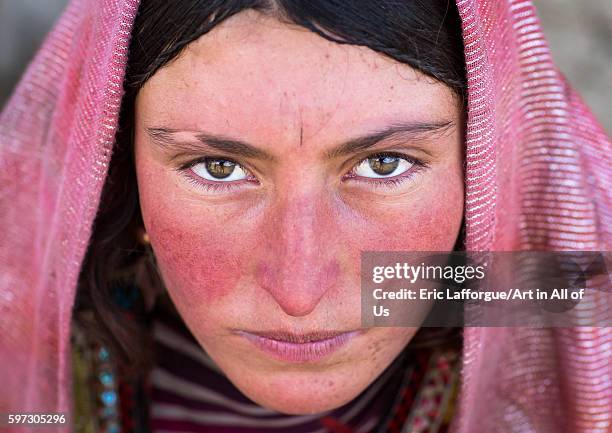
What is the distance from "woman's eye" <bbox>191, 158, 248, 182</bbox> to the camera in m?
1.14

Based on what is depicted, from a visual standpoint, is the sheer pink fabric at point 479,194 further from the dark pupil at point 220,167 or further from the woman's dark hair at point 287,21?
the dark pupil at point 220,167

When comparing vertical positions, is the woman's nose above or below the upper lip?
above

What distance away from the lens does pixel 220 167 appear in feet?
3.78

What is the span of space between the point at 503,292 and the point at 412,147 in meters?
0.36

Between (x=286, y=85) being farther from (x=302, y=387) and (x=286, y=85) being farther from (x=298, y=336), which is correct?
(x=302, y=387)

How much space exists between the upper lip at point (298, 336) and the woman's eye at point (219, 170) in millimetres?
241

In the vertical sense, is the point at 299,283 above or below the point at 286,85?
below

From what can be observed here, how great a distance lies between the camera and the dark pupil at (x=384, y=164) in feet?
3.75

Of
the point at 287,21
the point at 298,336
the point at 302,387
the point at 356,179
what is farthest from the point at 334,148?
the point at 302,387

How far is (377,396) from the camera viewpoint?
159 centimetres

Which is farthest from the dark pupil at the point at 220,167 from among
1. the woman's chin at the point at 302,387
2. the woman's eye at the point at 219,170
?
the woman's chin at the point at 302,387

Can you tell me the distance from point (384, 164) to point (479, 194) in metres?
0.17

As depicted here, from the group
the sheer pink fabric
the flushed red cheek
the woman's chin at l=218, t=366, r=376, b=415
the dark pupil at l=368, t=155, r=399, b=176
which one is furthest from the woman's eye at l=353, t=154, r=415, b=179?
the woman's chin at l=218, t=366, r=376, b=415

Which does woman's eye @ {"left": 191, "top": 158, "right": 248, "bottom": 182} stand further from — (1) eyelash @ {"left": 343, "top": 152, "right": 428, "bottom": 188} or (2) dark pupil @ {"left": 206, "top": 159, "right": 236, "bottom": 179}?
(1) eyelash @ {"left": 343, "top": 152, "right": 428, "bottom": 188}
